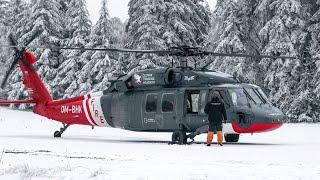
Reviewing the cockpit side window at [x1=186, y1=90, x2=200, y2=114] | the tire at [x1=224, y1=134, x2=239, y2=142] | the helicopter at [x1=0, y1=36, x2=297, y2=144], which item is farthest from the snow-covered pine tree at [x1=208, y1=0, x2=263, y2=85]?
the cockpit side window at [x1=186, y1=90, x2=200, y2=114]

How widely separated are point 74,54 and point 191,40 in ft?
38.0

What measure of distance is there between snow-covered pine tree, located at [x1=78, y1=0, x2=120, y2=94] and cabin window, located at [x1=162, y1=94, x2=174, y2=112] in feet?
82.9

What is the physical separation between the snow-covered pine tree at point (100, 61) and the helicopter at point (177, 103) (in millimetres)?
22714

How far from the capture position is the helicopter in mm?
17906

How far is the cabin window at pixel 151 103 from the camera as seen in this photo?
19.7 meters

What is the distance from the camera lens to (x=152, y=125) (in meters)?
19.8

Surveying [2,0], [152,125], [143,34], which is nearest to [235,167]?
[152,125]

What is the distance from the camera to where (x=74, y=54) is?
49312 mm

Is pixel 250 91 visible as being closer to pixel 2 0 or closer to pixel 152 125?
pixel 152 125

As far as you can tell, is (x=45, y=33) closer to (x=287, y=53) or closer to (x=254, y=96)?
(x=287, y=53)

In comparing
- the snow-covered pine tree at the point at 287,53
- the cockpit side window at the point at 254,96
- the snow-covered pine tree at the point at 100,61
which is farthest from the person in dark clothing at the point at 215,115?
the snow-covered pine tree at the point at 100,61

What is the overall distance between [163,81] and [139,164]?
27.4 feet

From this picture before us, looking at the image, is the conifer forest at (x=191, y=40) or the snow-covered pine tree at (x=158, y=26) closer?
the conifer forest at (x=191, y=40)

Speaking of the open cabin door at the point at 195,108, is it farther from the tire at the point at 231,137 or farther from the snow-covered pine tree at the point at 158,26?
the snow-covered pine tree at the point at 158,26
